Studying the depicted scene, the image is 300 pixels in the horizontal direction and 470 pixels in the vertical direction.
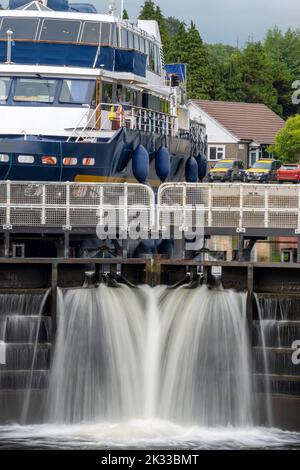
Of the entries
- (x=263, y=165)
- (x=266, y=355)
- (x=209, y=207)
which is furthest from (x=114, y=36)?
(x=263, y=165)

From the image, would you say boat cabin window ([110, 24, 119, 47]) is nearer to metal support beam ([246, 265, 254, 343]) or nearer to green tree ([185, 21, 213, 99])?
metal support beam ([246, 265, 254, 343])

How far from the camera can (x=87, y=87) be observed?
42469 millimetres

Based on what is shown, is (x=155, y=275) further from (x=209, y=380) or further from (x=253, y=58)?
(x=253, y=58)

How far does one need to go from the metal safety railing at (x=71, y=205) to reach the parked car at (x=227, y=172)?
45043 mm

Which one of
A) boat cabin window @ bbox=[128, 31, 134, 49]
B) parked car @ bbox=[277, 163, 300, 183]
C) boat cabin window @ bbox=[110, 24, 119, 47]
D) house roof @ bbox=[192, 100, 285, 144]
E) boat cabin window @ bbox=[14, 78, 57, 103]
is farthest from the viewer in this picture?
house roof @ bbox=[192, 100, 285, 144]

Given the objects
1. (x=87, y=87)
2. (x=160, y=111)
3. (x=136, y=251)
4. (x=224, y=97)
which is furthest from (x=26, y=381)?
(x=224, y=97)

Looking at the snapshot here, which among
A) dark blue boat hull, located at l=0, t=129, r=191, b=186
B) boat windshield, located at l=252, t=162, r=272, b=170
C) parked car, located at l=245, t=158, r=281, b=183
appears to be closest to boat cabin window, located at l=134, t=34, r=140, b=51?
dark blue boat hull, located at l=0, t=129, r=191, b=186

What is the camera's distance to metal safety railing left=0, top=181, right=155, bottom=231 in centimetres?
3506

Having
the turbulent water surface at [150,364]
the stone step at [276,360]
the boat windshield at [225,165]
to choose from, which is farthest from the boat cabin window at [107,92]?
the boat windshield at [225,165]

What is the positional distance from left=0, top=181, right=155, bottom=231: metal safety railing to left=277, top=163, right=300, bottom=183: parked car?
1781 inches

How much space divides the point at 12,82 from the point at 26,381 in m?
12.6

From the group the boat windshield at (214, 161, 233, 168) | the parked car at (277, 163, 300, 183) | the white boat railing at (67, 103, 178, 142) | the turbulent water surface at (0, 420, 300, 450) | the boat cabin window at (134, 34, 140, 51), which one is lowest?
the turbulent water surface at (0, 420, 300, 450)

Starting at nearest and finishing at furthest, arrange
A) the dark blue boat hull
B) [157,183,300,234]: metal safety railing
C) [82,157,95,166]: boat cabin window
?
[157,183,300,234]: metal safety railing, the dark blue boat hull, [82,157,95,166]: boat cabin window

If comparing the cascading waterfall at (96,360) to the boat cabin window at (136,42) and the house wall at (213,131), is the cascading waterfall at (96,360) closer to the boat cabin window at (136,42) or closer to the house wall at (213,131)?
the boat cabin window at (136,42)
